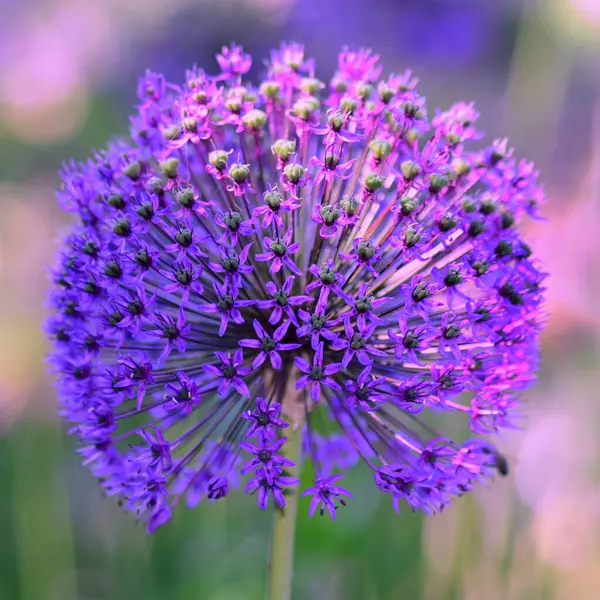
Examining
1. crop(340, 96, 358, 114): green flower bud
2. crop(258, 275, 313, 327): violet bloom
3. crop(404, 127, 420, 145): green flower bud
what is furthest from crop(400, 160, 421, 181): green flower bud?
crop(258, 275, 313, 327): violet bloom

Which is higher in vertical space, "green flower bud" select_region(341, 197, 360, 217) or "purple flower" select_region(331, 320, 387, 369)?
"green flower bud" select_region(341, 197, 360, 217)

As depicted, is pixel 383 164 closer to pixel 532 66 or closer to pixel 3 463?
pixel 532 66

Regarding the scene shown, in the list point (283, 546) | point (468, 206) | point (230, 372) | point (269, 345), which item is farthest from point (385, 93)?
point (283, 546)

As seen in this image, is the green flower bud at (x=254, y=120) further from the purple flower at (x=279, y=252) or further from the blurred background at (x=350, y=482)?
the blurred background at (x=350, y=482)

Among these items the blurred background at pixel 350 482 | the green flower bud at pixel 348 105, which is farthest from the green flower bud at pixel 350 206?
the blurred background at pixel 350 482

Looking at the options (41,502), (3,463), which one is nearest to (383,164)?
(41,502)

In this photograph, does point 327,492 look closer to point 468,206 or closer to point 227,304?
point 227,304

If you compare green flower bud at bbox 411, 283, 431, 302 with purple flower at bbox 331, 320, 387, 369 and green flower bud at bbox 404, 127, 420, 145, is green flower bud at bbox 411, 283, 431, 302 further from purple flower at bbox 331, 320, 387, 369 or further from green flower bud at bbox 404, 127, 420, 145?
green flower bud at bbox 404, 127, 420, 145
